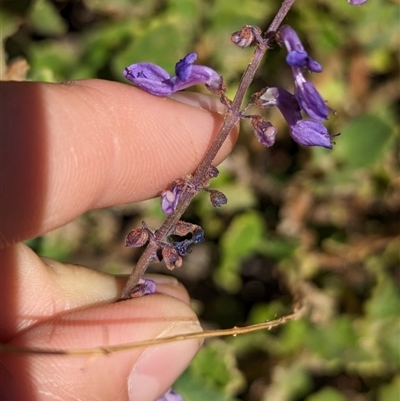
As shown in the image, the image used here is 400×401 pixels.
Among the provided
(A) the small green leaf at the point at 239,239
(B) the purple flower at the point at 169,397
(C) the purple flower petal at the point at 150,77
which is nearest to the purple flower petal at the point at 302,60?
(C) the purple flower petal at the point at 150,77

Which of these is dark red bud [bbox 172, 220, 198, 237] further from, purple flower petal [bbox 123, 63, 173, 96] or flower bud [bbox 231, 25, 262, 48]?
flower bud [bbox 231, 25, 262, 48]

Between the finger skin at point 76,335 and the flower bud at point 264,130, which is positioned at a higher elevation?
the flower bud at point 264,130

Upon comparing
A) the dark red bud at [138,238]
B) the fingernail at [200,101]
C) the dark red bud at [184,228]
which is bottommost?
the dark red bud at [138,238]

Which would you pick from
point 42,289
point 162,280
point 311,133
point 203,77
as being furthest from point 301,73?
point 42,289

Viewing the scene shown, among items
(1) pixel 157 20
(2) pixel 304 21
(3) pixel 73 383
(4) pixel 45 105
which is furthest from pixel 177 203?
(2) pixel 304 21

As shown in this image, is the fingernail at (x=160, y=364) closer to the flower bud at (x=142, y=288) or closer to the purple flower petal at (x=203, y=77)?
the flower bud at (x=142, y=288)

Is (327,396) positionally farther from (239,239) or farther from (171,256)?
(171,256)

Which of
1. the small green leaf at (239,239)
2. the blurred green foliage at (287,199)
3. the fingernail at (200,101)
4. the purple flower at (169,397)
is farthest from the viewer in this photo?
the small green leaf at (239,239)
